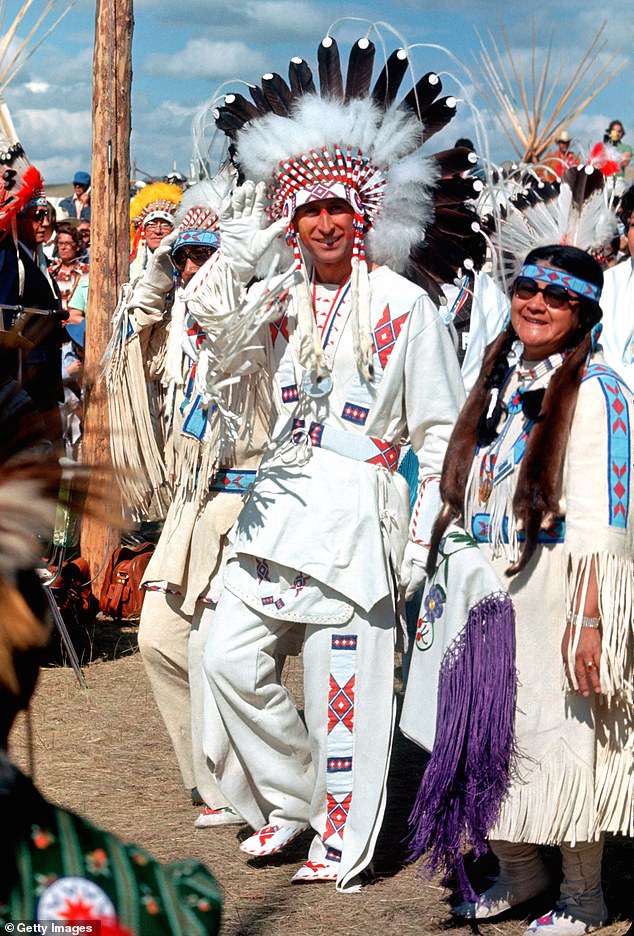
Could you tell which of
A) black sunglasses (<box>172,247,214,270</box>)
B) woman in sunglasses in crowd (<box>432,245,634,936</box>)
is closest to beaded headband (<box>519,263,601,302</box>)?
woman in sunglasses in crowd (<box>432,245,634,936</box>)

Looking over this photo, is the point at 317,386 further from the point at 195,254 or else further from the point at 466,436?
the point at 195,254

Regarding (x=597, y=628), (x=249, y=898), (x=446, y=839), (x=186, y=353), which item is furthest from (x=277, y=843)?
(x=186, y=353)

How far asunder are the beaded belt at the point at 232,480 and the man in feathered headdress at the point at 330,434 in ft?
1.17

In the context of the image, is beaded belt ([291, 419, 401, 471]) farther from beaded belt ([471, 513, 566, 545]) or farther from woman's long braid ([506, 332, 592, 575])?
woman's long braid ([506, 332, 592, 575])

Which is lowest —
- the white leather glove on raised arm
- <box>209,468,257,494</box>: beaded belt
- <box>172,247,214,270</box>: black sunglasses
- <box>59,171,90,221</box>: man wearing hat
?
<box>209,468,257,494</box>: beaded belt

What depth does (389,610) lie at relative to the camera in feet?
12.4

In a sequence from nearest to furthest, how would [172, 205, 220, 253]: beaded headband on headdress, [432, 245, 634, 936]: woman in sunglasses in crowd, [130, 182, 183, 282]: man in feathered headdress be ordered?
[432, 245, 634, 936]: woman in sunglasses in crowd, [172, 205, 220, 253]: beaded headband on headdress, [130, 182, 183, 282]: man in feathered headdress

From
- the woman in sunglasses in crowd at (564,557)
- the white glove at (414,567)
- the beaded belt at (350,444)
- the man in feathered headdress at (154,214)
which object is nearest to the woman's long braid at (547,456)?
the woman in sunglasses in crowd at (564,557)

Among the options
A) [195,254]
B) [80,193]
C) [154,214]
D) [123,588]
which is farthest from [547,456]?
[80,193]

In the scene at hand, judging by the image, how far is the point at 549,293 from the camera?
3303 mm

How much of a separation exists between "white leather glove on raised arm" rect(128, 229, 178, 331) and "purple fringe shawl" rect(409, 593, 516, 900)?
1.83 meters

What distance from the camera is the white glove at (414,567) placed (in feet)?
11.7

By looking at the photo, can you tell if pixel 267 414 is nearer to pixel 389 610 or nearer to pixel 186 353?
pixel 186 353

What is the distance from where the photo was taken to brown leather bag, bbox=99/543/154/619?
7125mm
